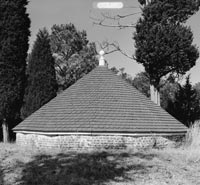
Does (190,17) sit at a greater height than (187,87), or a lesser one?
greater

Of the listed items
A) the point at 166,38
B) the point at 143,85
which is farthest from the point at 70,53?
the point at 143,85

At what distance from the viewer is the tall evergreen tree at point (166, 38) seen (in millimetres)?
18219

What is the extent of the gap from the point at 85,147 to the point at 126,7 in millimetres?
12474

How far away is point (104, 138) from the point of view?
12125 millimetres

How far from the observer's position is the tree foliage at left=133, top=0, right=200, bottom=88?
18.2 meters

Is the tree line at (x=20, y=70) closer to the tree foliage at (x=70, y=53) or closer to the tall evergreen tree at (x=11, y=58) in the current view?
the tall evergreen tree at (x=11, y=58)

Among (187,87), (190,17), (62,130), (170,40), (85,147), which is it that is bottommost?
(85,147)

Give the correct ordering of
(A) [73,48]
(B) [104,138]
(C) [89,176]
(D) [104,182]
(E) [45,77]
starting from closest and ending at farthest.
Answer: (D) [104,182] → (C) [89,176] → (B) [104,138] → (E) [45,77] → (A) [73,48]

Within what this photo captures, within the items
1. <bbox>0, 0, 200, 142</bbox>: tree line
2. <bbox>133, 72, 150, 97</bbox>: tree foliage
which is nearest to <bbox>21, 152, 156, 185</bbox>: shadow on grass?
<bbox>0, 0, 200, 142</bbox>: tree line

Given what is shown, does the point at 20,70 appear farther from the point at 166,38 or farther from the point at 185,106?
the point at 185,106

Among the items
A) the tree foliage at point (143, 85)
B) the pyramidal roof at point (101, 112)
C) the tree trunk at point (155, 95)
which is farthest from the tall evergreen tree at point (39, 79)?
the tree foliage at point (143, 85)

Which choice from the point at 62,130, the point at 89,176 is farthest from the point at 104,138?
the point at 89,176

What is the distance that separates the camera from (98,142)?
1209cm

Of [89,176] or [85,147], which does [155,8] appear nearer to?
[85,147]
